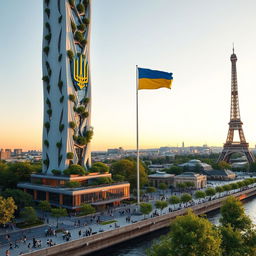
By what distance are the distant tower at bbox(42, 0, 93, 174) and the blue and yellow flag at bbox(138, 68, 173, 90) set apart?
30.9 m

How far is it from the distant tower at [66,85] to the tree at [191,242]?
52002 mm

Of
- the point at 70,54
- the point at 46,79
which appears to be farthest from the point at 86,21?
the point at 46,79

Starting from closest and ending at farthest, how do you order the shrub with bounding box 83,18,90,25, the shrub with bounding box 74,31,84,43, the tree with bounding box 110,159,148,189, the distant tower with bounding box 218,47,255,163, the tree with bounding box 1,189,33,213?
the tree with bounding box 1,189,33,213 → the shrub with bounding box 74,31,84,43 → the shrub with bounding box 83,18,90,25 → the tree with bounding box 110,159,148,189 → the distant tower with bounding box 218,47,255,163

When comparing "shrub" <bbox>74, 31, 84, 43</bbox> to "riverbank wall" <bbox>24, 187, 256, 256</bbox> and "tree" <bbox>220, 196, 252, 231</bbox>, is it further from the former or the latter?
"tree" <bbox>220, 196, 252, 231</bbox>

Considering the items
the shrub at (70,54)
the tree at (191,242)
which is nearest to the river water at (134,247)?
the tree at (191,242)

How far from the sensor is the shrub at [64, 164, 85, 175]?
254 feet

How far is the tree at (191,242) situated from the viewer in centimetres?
3134

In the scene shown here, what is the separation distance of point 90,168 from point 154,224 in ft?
101

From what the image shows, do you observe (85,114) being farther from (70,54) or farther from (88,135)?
(70,54)

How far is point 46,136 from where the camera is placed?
87.4 m

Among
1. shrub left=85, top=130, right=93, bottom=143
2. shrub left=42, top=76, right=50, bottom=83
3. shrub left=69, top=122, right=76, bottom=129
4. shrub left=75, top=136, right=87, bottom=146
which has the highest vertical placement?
shrub left=42, top=76, right=50, bottom=83

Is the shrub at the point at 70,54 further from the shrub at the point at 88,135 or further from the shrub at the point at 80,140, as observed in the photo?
the shrub at the point at 80,140

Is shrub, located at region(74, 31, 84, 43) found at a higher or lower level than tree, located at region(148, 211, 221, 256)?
higher

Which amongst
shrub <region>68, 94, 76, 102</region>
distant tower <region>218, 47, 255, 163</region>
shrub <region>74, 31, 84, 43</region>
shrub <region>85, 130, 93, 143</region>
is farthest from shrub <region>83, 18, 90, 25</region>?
distant tower <region>218, 47, 255, 163</region>
